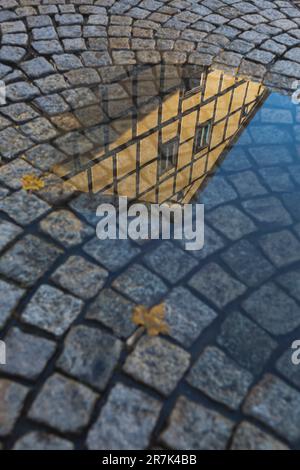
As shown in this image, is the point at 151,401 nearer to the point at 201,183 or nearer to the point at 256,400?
the point at 256,400

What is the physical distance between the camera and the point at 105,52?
5.34m

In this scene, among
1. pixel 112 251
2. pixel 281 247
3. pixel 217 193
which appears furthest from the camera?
pixel 217 193

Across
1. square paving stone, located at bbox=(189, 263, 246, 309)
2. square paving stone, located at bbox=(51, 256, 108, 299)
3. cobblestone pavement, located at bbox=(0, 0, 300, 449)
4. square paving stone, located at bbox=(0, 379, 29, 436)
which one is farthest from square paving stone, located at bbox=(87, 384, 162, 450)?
square paving stone, located at bbox=(189, 263, 246, 309)

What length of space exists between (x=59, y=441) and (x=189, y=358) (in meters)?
0.85

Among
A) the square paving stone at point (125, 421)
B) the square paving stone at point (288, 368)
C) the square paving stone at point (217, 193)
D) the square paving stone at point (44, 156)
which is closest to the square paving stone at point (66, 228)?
the square paving stone at point (44, 156)

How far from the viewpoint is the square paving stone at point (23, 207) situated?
341cm

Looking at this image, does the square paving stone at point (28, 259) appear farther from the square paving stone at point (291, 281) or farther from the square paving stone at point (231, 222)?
the square paving stone at point (291, 281)

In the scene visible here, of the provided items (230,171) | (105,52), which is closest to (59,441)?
(230,171)

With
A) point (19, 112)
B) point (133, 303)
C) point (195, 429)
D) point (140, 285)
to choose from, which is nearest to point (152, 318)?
point (133, 303)

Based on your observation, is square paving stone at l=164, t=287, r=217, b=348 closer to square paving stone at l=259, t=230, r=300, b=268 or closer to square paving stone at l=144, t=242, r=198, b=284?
square paving stone at l=144, t=242, r=198, b=284

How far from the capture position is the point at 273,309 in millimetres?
2926

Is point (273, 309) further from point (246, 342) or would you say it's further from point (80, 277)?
point (80, 277)

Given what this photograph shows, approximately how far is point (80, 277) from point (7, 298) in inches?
19.3

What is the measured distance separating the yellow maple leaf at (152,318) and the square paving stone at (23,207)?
3.80 ft
